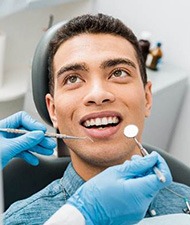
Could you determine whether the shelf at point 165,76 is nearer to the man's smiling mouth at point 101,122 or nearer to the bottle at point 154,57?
the bottle at point 154,57

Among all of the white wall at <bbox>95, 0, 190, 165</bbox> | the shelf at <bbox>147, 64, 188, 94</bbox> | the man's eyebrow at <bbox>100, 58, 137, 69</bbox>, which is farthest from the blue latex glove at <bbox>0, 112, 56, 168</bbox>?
the white wall at <bbox>95, 0, 190, 165</bbox>

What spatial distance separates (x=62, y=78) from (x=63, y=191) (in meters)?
0.37

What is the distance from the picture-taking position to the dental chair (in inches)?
56.2

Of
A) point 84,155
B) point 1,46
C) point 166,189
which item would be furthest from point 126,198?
point 1,46

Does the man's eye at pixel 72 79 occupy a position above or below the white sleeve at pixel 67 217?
above

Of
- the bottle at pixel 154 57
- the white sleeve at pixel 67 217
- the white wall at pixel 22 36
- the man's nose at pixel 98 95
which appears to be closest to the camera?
the white sleeve at pixel 67 217

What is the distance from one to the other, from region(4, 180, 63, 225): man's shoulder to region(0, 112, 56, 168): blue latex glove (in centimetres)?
15

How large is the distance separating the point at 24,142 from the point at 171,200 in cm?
53

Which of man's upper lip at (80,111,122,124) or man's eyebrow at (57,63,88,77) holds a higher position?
man's eyebrow at (57,63,88,77)

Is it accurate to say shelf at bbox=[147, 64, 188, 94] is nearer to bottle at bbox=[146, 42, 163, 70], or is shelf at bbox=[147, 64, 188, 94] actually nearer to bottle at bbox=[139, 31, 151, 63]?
bottle at bbox=[146, 42, 163, 70]

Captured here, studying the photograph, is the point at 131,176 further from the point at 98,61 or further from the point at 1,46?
the point at 1,46

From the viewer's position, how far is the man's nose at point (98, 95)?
1224mm

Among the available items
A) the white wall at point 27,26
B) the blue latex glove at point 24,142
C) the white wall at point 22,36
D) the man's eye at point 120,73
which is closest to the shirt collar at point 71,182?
the blue latex glove at point 24,142

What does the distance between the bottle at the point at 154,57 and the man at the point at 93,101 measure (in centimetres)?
97
